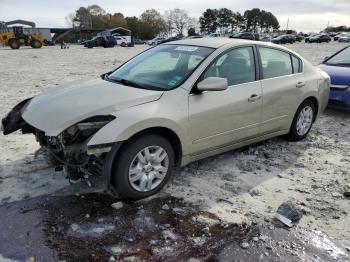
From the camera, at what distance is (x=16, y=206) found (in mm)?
3963

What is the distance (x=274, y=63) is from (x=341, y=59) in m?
4.15

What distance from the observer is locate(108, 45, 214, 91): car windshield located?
14.8ft

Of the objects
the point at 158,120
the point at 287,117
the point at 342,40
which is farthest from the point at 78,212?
the point at 342,40

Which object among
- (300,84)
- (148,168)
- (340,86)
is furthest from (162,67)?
(340,86)

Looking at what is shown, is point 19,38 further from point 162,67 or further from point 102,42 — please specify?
point 162,67

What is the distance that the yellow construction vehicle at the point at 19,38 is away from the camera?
4097cm

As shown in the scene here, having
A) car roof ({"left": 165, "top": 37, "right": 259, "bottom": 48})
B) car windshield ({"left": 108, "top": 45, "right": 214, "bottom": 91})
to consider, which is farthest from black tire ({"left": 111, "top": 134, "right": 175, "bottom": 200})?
car roof ({"left": 165, "top": 37, "right": 259, "bottom": 48})

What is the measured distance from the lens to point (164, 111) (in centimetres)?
406

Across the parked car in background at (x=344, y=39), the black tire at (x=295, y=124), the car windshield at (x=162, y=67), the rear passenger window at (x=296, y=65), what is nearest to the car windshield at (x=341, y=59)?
the black tire at (x=295, y=124)

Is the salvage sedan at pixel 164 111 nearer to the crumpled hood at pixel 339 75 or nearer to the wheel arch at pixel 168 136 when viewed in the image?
the wheel arch at pixel 168 136

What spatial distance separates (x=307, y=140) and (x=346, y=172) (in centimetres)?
133

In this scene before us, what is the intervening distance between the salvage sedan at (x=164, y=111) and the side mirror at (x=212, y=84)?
0.01m

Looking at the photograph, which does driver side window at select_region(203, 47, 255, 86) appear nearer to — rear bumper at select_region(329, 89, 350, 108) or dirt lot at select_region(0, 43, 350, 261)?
dirt lot at select_region(0, 43, 350, 261)

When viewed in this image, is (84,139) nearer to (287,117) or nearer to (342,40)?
(287,117)
